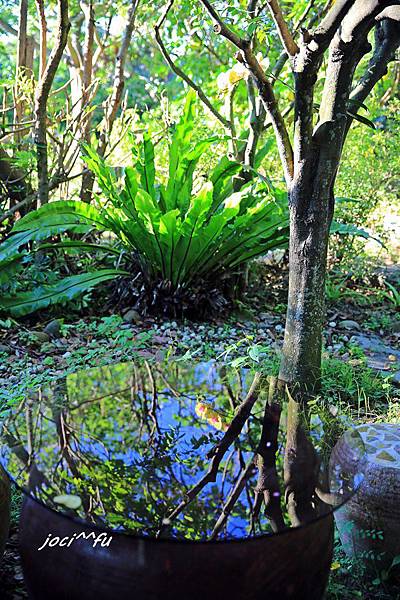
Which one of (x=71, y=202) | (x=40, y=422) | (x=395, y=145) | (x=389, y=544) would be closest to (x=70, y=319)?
(x=71, y=202)

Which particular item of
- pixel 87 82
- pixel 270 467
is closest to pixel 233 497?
pixel 270 467

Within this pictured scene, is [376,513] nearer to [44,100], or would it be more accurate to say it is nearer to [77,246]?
[77,246]

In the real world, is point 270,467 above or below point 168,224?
below

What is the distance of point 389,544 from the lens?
186cm

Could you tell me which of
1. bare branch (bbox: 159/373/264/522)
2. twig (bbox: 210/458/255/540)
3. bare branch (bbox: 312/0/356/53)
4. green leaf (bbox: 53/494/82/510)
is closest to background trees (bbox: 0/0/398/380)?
bare branch (bbox: 312/0/356/53)

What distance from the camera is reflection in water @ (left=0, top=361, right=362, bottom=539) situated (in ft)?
4.21

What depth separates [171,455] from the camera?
1.50 m

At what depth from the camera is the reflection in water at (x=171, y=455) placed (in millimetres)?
1284

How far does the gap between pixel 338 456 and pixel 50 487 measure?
73 centimetres

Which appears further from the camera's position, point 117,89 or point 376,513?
point 117,89

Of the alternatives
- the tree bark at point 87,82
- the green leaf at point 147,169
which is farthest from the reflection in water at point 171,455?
the tree bark at point 87,82

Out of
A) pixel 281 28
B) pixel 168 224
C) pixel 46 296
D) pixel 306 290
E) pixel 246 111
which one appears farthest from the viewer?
pixel 246 111

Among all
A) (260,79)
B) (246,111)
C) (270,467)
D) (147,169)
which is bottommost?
(270,467)

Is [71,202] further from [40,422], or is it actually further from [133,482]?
[133,482]
